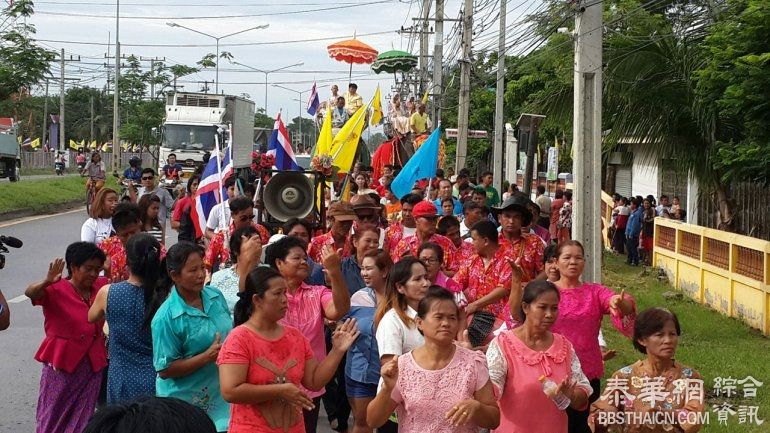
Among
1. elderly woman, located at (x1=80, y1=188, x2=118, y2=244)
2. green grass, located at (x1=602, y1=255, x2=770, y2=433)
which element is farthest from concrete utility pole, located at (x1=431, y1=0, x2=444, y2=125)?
elderly woman, located at (x1=80, y1=188, x2=118, y2=244)

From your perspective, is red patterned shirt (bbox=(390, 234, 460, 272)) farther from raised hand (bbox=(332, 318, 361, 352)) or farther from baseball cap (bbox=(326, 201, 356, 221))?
raised hand (bbox=(332, 318, 361, 352))

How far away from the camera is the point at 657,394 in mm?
5348

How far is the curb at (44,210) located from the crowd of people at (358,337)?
20583 millimetres

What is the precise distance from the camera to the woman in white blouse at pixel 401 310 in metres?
5.70

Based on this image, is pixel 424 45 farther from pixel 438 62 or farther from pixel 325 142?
pixel 325 142

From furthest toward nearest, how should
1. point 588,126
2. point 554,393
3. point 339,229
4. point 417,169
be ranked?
point 417,169 < point 588,126 < point 339,229 < point 554,393

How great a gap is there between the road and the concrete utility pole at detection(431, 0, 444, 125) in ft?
39.0

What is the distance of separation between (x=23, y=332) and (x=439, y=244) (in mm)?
5347

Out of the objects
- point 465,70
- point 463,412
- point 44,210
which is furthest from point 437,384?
point 44,210

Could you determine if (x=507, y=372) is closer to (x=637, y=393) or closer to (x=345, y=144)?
(x=637, y=393)

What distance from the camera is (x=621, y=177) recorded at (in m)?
35.2

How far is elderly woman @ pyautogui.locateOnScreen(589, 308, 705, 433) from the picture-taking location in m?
5.30

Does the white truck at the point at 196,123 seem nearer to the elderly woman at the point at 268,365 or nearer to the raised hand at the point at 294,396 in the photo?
the elderly woman at the point at 268,365

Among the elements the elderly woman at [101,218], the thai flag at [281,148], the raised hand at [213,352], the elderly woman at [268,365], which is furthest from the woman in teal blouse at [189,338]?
the thai flag at [281,148]
